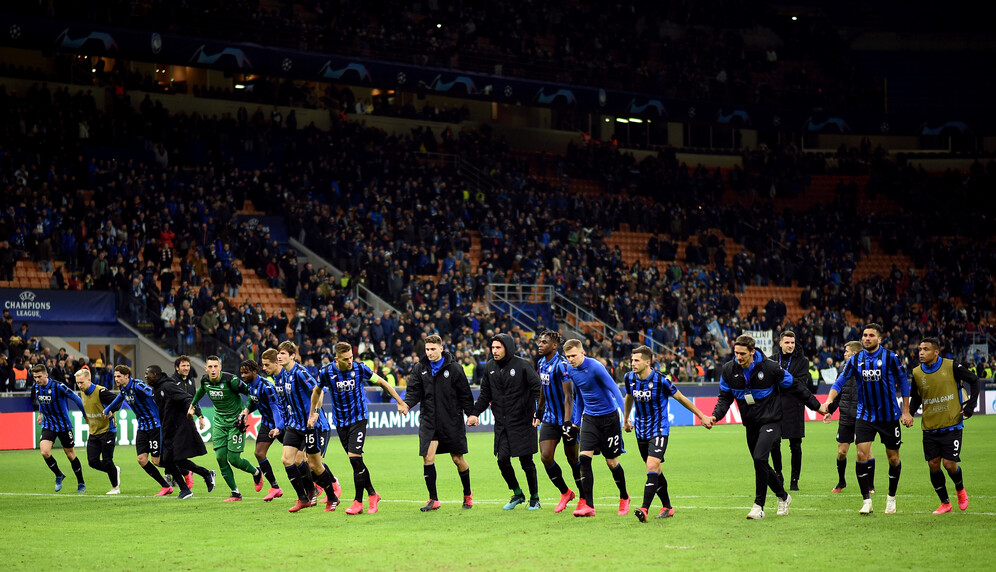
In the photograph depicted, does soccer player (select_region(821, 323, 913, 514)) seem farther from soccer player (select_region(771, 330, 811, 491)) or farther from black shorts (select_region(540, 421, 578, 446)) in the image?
black shorts (select_region(540, 421, 578, 446))

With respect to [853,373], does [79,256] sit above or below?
above

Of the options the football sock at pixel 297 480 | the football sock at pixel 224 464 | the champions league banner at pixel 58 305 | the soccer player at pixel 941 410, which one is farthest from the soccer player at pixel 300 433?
the champions league banner at pixel 58 305

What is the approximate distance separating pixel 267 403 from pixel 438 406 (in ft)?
10.1

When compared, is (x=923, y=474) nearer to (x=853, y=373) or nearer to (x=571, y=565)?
(x=853, y=373)

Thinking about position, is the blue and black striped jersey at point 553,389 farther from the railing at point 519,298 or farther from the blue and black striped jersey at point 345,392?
the railing at point 519,298

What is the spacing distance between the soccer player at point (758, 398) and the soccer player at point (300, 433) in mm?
5121

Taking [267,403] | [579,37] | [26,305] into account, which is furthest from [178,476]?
[579,37]

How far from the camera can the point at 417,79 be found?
160 ft

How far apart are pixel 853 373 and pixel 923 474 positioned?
6.31 m

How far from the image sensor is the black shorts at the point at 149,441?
734 inches

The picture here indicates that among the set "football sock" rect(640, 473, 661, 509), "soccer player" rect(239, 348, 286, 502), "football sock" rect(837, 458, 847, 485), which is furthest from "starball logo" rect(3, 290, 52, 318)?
"football sock" rect(640, 473, 661, 509)

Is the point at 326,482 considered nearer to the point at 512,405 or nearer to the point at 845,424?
the point at 512,405

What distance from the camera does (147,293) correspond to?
35719 millimetres

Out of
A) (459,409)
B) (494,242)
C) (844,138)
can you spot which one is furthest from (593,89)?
(459,409)
